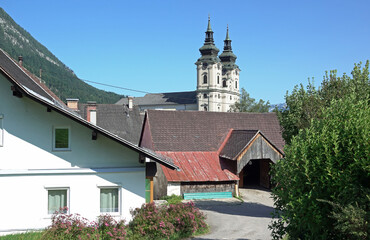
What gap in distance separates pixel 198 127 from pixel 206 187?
22.5 ft

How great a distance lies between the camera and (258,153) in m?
26.6

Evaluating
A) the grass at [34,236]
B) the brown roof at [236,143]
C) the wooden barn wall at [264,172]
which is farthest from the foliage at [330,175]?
the wooden barn wall at [264,172]

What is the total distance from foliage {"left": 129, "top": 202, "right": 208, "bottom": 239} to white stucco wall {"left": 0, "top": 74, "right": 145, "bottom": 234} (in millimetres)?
594

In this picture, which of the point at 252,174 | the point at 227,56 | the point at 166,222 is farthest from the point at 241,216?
the point at 227,56

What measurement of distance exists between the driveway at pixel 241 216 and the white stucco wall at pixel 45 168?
427cm

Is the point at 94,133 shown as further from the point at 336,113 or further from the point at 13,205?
the point at 336,113

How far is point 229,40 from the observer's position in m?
139

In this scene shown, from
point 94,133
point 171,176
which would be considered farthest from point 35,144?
point 171,176

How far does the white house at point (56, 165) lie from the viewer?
13641mm

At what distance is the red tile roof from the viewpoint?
2520 cm

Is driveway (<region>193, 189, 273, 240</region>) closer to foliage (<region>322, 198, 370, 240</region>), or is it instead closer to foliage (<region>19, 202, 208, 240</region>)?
foliage (<region>19, 202, 208, 240</region>)

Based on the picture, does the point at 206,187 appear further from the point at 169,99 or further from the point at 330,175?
the point at 169,99

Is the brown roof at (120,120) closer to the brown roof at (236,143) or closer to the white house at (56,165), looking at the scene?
the brown roof at (236,143)

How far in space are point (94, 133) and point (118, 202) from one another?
2.97m
